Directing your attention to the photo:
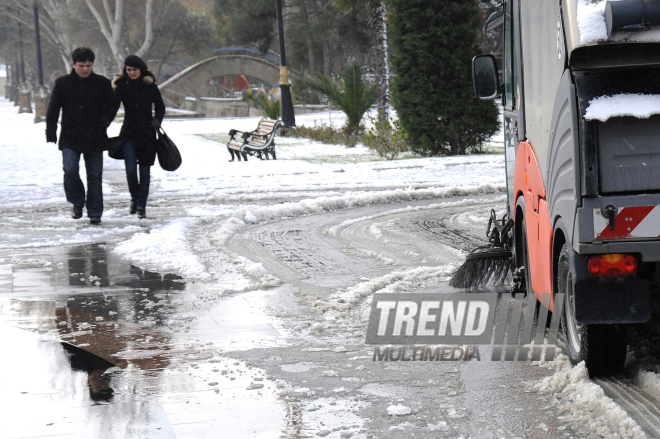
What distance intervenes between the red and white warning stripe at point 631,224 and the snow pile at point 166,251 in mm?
4060

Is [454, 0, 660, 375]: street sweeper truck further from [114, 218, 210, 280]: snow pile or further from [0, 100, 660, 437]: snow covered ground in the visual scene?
[114, 218, 210, 280]: snow pile

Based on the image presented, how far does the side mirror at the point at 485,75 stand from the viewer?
5953 mm

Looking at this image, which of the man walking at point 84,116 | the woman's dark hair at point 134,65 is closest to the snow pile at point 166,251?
the man walking at point 84,116

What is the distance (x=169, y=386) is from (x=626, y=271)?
221 centimetres

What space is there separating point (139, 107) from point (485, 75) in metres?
5.30

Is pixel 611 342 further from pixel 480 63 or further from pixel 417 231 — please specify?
pixel 417 231

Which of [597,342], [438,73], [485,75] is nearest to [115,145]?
[485,75]

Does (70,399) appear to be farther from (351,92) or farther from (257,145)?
(351,92)

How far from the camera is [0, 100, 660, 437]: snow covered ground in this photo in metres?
3.83

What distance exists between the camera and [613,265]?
11.9ft

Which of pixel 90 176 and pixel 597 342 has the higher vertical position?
pixel 90 176

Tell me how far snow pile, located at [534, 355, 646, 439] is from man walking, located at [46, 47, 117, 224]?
711cm

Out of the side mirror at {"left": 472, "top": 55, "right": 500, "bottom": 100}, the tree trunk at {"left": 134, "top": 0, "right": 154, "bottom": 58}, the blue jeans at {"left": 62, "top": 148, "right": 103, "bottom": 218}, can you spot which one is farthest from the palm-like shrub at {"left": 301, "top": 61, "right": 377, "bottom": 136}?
the tree trunk at {"left": 134, "top": 0, "right": 154, "bottom": 58}

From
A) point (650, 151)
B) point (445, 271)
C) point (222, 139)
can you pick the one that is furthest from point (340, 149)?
point (650, 151)
